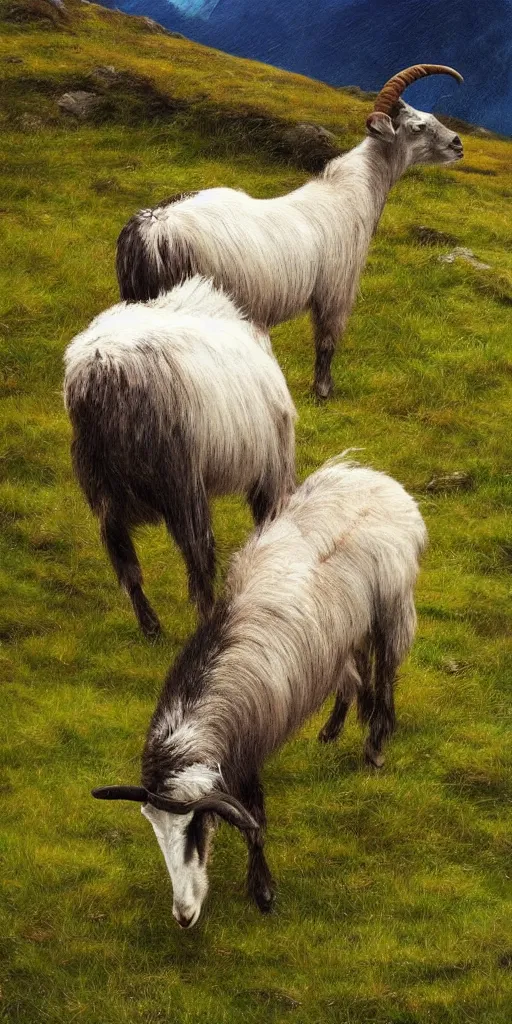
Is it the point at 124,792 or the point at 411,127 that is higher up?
the point at 411,127

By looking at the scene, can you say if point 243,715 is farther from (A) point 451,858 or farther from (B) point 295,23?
(B) point 295,23

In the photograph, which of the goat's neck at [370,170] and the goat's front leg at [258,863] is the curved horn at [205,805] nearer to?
the goat's front leg at [258,863]

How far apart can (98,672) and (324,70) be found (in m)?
12.9

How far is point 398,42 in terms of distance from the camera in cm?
1753

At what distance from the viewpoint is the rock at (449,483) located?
11.0m

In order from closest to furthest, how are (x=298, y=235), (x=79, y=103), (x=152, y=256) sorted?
(x=152, y=256) → (x=298, y=235) → (x=79, y=103)

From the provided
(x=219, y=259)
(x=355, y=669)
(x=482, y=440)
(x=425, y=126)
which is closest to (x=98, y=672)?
(x=355, y=669)

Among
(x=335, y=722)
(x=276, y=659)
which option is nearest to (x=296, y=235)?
(x=335, y=722)

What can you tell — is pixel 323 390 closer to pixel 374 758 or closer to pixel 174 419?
pixel 174 419

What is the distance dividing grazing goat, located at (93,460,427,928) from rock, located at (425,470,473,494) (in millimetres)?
3703

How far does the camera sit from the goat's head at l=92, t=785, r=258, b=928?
5.40 m

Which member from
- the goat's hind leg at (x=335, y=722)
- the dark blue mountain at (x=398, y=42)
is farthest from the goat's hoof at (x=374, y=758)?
the dark blue mountain at (x=398, y=42)

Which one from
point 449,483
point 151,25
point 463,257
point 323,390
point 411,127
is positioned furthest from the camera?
point 151,25

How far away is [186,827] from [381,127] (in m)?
8.93
